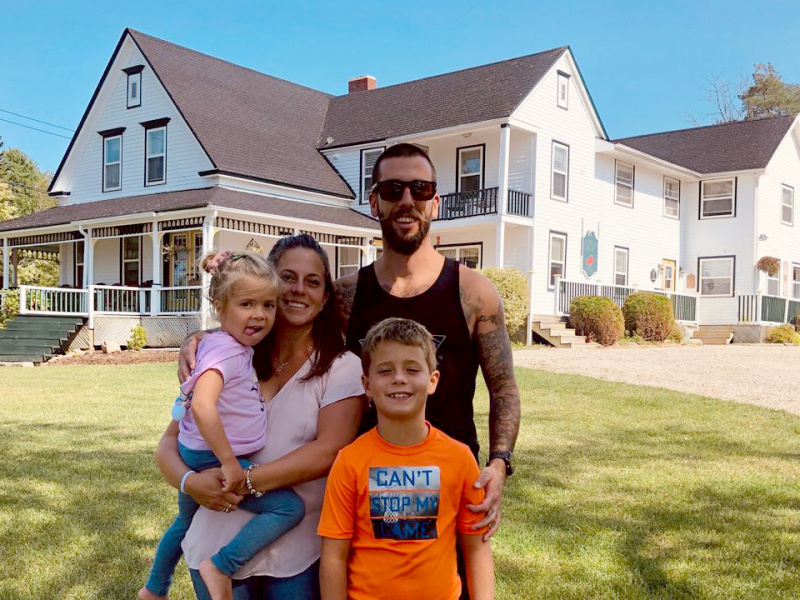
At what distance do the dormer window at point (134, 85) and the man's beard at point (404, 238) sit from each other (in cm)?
2493

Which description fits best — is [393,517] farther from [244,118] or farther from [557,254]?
[244,118]

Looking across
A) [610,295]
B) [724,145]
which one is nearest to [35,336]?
[610,295]

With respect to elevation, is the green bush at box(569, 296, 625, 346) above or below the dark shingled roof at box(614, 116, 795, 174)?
below

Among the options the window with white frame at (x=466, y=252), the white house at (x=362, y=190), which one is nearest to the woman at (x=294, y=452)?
the white house at (x=362, y=190)

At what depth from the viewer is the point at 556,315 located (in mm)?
23828

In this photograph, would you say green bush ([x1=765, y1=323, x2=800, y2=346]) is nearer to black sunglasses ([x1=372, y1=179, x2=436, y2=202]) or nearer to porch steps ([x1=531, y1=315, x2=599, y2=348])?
porch steps ([x1=531, y1=315, x2=599, y2=348])

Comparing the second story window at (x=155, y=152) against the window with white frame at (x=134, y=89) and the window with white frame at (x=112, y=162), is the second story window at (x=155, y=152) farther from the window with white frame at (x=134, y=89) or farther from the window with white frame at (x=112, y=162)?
the window with white frame at (x=112, y=162)

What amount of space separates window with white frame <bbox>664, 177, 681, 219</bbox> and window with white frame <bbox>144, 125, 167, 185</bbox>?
18539 millimetres

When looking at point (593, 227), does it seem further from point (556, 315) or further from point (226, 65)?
point (226, 65)

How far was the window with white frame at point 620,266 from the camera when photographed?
28.4 m

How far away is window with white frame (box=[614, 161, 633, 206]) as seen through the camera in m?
28.4

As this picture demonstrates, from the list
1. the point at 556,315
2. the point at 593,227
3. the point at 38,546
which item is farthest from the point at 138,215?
the point at 38,546

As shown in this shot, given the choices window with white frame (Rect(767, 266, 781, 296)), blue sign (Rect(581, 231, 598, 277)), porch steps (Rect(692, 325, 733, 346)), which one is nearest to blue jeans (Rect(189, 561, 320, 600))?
blue sign (Rect(581, 231, 598, 277))

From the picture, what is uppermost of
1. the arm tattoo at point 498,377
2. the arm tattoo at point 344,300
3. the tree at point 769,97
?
the tree at point 769,97
